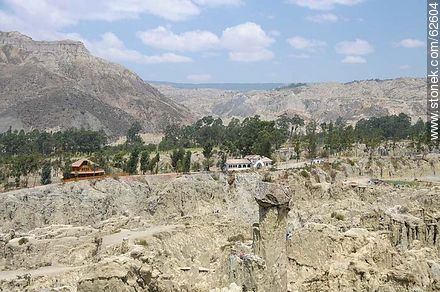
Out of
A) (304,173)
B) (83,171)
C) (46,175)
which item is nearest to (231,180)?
(304,173)

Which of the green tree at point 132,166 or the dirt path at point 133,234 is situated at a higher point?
the green tree at point 132,166

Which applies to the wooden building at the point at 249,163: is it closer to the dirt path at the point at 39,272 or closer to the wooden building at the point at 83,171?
the wooden building at the point at 83,171

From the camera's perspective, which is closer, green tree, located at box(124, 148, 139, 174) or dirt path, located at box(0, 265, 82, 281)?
dirt path, located at box(0, 265, 82, 281)

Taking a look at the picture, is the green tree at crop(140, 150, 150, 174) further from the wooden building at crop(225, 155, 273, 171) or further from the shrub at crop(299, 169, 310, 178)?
the shrub at crop(299, 169, 310, 178)

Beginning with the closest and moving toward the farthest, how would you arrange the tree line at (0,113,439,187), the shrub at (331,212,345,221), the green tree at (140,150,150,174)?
the shrub at (331,212,345,221) → the green tree at (140,150,150,174) → the tree line at (0,113,439,187)

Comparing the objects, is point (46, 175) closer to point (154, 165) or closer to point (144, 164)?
point (144, 164)

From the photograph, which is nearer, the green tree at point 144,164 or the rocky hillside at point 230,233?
the rocky hillside at point 230,233

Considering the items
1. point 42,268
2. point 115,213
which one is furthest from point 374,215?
A: point 115,213

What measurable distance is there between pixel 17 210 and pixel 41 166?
64.8 feet

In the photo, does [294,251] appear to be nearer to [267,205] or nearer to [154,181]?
[267,205]

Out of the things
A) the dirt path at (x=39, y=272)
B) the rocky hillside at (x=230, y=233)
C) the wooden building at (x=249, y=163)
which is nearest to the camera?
the rocky hillside at (x=230, y=233)

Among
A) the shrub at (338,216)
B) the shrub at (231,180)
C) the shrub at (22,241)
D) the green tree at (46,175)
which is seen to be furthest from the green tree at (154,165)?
the shrub at (22,241)

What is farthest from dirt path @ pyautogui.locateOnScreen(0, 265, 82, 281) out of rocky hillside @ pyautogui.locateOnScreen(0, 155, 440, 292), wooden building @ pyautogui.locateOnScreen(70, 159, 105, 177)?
wooden building @ pyautogui.locateOnScreen(70, 159, 105, 177)

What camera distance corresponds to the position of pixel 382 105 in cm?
19912
